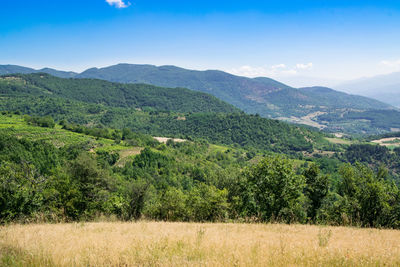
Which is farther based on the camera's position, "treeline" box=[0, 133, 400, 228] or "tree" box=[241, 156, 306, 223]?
"tree" box=[241, 156, 306, 223]

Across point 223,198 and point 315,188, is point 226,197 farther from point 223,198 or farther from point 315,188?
point 315,188

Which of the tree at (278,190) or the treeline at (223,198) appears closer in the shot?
the treeline at (223,198)

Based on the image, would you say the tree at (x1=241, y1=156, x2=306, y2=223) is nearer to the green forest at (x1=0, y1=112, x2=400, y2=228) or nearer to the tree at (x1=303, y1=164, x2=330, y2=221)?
the green forest at (x1=0, y1=112, x2=400, y2=228)

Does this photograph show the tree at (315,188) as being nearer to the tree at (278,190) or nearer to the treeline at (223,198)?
the treeline at (223,198)

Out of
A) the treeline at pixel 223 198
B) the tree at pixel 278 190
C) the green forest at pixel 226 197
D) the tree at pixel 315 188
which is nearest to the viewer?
the green forest at pixel 226 197

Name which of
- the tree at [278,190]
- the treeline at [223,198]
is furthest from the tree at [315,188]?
the tree at [278,190]

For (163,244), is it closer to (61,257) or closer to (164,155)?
(61,257)

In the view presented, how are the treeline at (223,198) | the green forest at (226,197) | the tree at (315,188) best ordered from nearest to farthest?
the green forest at (226,197)
the treeline at (223,198)
the tree at (315,188)

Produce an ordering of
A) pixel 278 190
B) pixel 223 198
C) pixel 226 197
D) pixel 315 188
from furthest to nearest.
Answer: pixel 226 197
pixel 315 188
pixel 223 198
pixel 278 190

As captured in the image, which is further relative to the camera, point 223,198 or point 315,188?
point 315,188

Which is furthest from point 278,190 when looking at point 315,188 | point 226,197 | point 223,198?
point 315,188

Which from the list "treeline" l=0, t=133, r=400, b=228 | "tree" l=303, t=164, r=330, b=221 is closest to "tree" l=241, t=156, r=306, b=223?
"treeline" l=0, t=133, r=400, b=228

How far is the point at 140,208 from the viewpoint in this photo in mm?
29266

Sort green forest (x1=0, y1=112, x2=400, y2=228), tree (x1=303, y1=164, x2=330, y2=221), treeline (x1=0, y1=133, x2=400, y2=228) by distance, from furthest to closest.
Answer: tree (x1=303, y1=164, x2=330, y2=221)
treeline (x1=0, y1=133, x2=400, y2=228)
green forest (x1=0, y1=112, x2=400, y2=228)
